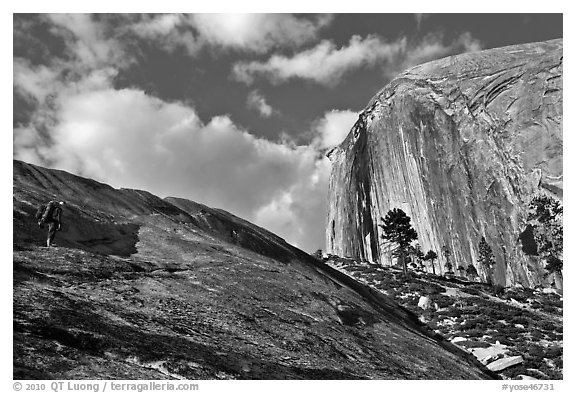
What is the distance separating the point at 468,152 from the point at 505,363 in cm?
9095

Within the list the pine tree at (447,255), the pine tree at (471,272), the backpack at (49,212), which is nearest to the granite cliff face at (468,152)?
the pine tree at (447,255)

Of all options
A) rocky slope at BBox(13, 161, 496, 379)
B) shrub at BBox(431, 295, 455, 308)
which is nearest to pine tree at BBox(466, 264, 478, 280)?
shrub at BBox(431, 295, 455, 308)

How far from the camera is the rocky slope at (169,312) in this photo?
15.3 m

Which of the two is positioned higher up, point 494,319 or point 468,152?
point 468,152

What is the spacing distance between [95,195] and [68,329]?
27.6m

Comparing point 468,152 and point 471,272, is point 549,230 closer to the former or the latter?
point 471,272

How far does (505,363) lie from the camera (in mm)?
33688

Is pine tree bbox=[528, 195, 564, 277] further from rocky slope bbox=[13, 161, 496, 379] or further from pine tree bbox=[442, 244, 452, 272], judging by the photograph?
rocky slope bbox=[13, 161, 496, 379]

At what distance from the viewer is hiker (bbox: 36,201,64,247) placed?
78.3 feet

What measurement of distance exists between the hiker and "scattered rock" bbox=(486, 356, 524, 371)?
30.3 meters

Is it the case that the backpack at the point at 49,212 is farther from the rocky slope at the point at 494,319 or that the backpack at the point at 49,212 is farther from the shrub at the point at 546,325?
the shrub at the point at 546,325

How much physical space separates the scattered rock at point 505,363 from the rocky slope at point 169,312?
1650 millimetres

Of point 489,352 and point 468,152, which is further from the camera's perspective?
point 468,152

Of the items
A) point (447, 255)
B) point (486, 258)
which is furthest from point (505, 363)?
point (447, 255)
